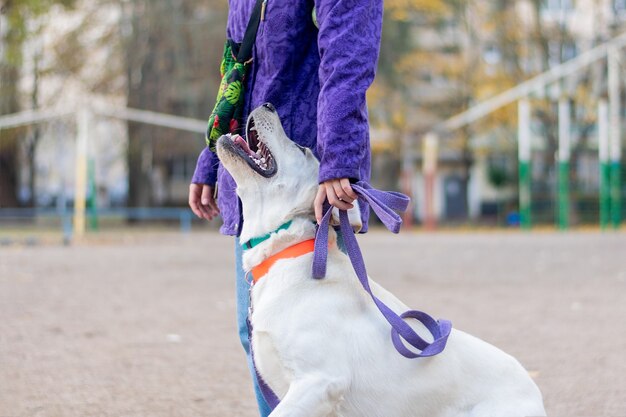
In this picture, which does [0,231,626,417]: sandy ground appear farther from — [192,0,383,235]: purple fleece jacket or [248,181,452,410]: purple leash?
[192,0,383,235]: purple fleece jacket

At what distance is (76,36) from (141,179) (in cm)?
562

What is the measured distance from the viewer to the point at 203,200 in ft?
11.4

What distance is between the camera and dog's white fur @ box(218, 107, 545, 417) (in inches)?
98.7

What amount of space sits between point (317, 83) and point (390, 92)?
29038 millimetres

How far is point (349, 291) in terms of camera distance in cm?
267

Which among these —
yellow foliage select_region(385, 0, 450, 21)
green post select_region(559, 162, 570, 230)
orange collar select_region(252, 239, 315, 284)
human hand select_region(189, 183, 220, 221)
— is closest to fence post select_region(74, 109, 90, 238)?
yellow foliage select_region(385, 0, 450, 21)

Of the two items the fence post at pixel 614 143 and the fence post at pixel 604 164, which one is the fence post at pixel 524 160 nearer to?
the fence post at pixel 604 164

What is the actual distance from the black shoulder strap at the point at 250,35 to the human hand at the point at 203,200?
62 centimetres

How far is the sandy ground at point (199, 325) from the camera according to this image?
4.52 meters

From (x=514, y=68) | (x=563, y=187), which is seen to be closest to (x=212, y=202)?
(x=563, y=187)

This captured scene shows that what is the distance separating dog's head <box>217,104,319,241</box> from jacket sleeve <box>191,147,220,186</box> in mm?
639

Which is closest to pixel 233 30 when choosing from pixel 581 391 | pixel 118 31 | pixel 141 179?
pixel 581 391

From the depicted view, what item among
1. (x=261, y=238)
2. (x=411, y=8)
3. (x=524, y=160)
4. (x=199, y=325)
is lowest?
(x=199, y=325)

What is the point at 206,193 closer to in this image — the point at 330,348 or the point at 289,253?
the point at 289,253
